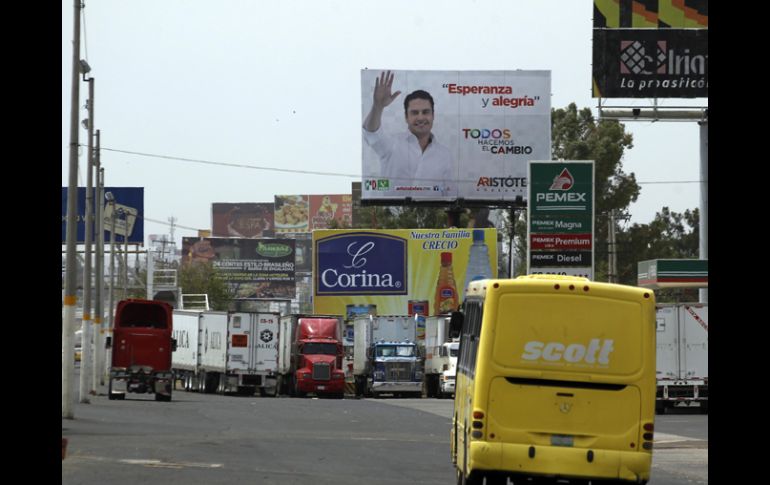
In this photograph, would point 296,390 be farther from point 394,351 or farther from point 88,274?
point 88,274

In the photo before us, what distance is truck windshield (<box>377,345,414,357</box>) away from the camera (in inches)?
2451

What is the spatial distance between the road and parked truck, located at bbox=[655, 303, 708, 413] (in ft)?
4.74

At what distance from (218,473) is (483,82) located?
52.4m

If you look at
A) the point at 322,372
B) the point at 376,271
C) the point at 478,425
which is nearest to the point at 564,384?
the point at 478,425

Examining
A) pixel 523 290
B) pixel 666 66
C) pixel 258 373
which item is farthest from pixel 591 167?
pixel 523 290

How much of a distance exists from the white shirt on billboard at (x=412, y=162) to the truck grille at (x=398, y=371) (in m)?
12.9

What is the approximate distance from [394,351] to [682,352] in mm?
18334

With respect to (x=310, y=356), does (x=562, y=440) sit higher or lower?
higher

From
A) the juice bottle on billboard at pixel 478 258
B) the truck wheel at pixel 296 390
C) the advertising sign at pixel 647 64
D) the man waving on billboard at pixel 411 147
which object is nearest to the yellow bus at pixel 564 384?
the advertising sign at pixel 647 64

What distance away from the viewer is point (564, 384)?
57.9 feet

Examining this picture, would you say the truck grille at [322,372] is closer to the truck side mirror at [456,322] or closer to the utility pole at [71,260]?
the utility pole at [71,260]

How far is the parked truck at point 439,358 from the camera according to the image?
2333 inches

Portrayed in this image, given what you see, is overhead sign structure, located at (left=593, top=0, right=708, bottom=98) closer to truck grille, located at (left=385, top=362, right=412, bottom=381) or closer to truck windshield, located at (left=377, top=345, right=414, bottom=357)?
truck windshield, located at (left=377, top=345, right=414, bottom=357)
